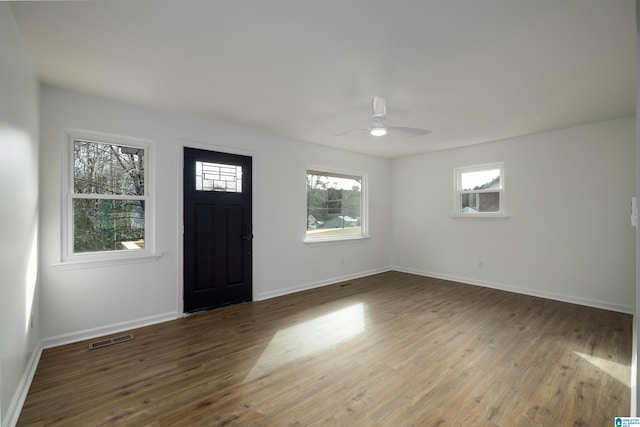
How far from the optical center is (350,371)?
2459 millimetres

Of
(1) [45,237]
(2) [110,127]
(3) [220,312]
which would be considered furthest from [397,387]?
(2) [110,127]

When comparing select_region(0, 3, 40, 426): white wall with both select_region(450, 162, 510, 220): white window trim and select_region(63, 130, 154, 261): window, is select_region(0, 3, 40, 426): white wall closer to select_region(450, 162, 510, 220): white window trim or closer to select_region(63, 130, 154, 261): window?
select_region(63, 130, 154, 261): window

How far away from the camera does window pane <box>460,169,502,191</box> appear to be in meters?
5.07

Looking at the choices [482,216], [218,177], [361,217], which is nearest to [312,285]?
[361,217]

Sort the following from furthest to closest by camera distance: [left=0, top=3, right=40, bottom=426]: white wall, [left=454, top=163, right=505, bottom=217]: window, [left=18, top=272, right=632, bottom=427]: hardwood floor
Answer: [left=454, top=163, right=505, bottom=217]: window < [left=18, top=272, right=632, bottom=427]: hardwood floor < [left=0, top=3, right=40, bottom=426]: white wall

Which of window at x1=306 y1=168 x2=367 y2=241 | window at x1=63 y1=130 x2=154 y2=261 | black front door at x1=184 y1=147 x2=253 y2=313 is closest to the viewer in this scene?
window at x1=63 y1=130 x2=154 y2=261

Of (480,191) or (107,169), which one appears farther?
(480,191)

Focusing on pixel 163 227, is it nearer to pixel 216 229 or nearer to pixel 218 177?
pixel 216 229

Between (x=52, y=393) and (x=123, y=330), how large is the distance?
111 cm

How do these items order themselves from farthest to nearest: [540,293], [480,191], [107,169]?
[480,191] < [540,293] < [107,169]

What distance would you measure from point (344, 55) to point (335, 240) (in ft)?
11.8

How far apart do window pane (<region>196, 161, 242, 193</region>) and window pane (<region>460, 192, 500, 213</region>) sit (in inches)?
158

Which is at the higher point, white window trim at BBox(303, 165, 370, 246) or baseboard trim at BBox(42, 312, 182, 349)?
white window trim at BBox(303, 165, 370, 246)

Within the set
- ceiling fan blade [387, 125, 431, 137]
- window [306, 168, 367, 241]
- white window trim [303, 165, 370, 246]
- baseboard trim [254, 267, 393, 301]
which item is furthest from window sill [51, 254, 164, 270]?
ceiling fan blade [387, 125, 431, 137]
